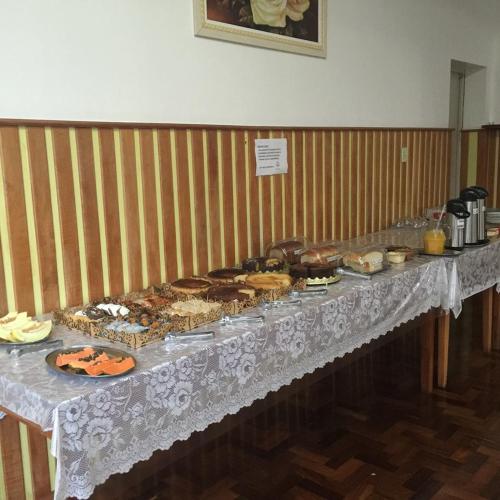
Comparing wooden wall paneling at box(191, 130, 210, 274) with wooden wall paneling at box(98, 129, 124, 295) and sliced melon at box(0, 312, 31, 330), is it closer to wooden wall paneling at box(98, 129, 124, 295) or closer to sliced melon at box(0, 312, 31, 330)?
wooden wall paneling at box(98, 129, 124, 295)

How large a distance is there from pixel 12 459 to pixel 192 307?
84 cm

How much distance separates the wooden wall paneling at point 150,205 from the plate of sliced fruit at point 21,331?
72 centimetres

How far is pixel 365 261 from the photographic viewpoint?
2.49 m

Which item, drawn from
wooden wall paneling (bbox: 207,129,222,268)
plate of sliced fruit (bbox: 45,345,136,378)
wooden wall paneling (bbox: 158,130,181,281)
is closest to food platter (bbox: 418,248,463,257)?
wooden wall paneling (bbox: 207,129,222,268)

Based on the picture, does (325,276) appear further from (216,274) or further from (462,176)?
(462,176)

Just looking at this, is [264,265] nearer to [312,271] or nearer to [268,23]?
[312,271]

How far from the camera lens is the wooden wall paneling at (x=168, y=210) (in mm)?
2408

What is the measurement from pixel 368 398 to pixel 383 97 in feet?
6.60

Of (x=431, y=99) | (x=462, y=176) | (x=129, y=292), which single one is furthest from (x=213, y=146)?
(x=462, y=176)

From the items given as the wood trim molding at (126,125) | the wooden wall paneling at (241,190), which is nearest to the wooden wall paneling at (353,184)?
the wood trim molding at (126,125)

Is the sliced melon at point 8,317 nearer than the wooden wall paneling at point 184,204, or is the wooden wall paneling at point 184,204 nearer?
the sliced melon at point 8,317

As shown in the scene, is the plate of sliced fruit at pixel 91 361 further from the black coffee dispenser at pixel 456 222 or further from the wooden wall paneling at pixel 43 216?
the black coffee dispenser at pixel 456 222

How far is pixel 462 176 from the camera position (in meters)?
5.20

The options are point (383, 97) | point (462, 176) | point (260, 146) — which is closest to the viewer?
point (260, 146)
